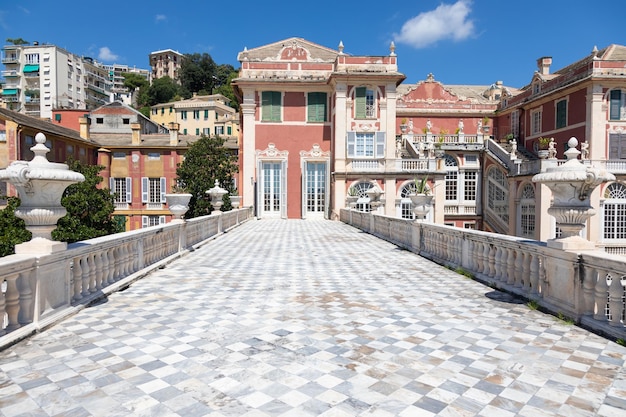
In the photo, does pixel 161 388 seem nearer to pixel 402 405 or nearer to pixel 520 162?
pixel 402 405

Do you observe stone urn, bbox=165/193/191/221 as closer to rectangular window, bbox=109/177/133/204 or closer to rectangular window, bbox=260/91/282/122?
rectangular window, bbox=260/91/282/122

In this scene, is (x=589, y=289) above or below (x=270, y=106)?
below

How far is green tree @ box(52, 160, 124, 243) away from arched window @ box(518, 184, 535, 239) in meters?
25.7

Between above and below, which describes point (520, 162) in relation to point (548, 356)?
above

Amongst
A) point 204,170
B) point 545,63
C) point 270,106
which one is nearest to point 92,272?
point 270,106

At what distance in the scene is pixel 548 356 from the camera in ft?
13.4

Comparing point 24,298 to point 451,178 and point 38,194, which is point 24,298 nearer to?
point 38,194

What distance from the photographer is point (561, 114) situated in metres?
29.1

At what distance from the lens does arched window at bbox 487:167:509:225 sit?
2970 centimetres

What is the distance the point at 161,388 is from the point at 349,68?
25580mm

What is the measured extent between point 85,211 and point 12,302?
2387 centimetres

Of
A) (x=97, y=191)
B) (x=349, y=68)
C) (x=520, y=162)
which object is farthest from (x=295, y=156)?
(x=520, y=162)

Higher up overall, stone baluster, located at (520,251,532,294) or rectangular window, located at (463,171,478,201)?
rectangular window, located at (463,171,478,201)

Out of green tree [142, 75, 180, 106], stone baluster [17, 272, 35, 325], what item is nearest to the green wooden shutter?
stone baluster [17, 272, 35, 325]
